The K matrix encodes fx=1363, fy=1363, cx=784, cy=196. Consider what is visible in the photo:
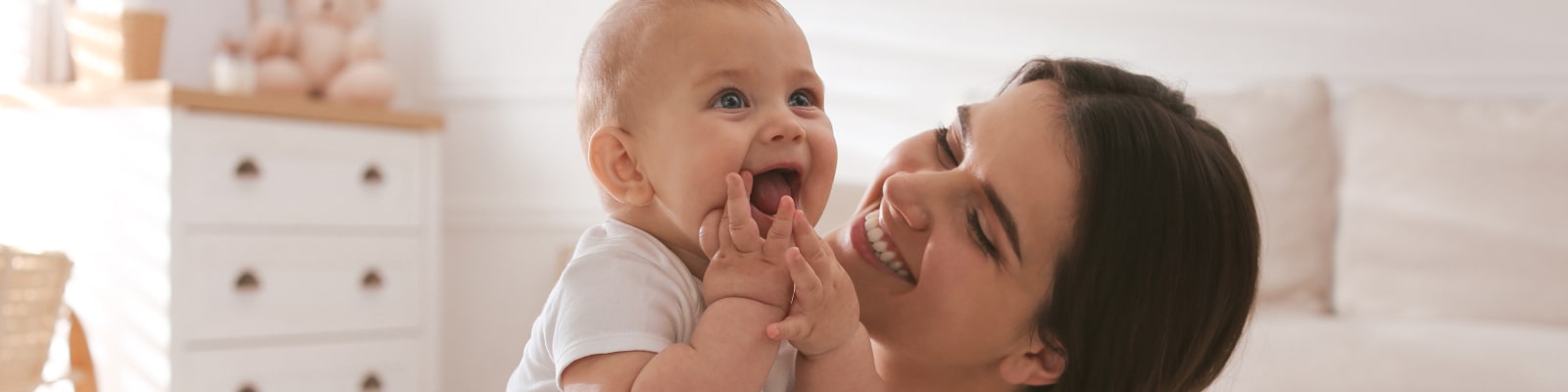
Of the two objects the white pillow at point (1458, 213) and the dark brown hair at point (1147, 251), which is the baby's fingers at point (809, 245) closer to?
the dark brown hair at point (1147, 251)

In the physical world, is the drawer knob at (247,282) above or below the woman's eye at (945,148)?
below

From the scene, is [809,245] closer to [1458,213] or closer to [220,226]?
[1458,213]

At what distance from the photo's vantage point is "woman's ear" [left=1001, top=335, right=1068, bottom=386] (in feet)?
3.94

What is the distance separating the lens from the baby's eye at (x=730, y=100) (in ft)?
3.21

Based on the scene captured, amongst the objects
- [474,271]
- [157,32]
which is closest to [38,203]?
[157,32]

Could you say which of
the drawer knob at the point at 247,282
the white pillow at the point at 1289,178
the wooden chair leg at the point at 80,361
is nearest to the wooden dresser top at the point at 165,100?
the drawer knob at the point at 247,282

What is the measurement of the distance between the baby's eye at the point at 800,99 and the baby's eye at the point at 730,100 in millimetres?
52

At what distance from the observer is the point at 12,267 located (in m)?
2.21

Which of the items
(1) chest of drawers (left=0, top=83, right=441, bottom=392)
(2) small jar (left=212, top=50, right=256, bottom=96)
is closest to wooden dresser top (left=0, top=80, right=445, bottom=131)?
(1) chest of drawers (left=0, top=83, right=441, bottom=392)

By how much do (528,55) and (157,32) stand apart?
4.22 ft

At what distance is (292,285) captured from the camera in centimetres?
310

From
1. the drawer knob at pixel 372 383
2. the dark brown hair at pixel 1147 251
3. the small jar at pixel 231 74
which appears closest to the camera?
the dark brown hair at pixel 1147 251

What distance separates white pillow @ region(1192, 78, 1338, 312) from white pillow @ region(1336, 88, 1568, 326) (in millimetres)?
57

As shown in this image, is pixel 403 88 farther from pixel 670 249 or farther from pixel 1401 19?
pixel 670 249
